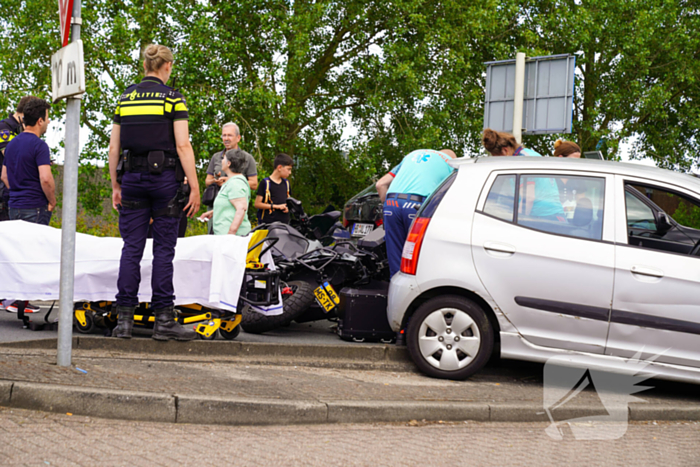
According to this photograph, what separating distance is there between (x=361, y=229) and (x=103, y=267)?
3394 millimetres

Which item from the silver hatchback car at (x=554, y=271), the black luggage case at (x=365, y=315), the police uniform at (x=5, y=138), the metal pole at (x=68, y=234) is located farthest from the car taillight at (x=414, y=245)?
the police uniform at (x=5, y=138)

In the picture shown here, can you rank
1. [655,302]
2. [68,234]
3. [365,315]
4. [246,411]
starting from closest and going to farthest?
1. [246,411]
2. [68,234]
3. [655,302]
4. [365,315]

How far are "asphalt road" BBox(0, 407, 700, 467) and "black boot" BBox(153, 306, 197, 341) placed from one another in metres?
1.44

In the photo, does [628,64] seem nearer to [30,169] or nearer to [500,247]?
[500,247]

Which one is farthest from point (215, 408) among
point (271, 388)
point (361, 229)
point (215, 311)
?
point (361, 229)

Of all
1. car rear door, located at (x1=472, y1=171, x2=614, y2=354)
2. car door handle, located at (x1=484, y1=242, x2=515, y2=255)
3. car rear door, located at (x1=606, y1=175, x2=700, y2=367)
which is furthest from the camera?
car door handle, located at (x1=484, y1=242, x2=515, y2=255)

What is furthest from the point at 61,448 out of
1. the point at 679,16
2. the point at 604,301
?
the point at 679,16

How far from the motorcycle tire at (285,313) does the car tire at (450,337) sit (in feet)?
4.78

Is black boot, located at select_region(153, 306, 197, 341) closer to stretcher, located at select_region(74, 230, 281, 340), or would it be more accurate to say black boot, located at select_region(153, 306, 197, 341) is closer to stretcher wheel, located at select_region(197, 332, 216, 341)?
stretcher, located at select_region(74, 230, 281, 340)

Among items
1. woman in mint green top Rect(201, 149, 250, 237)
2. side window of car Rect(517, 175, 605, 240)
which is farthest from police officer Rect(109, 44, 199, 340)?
side window of car Rect(517, 175, 605, 240)

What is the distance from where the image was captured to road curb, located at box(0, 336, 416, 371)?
5.41 metres

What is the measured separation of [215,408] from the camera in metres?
4.16

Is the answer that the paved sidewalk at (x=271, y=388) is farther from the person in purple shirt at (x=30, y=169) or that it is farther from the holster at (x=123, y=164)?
the person in purple shirt at (x=30, y=169)

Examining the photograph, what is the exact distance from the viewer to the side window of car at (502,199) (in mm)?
5406
